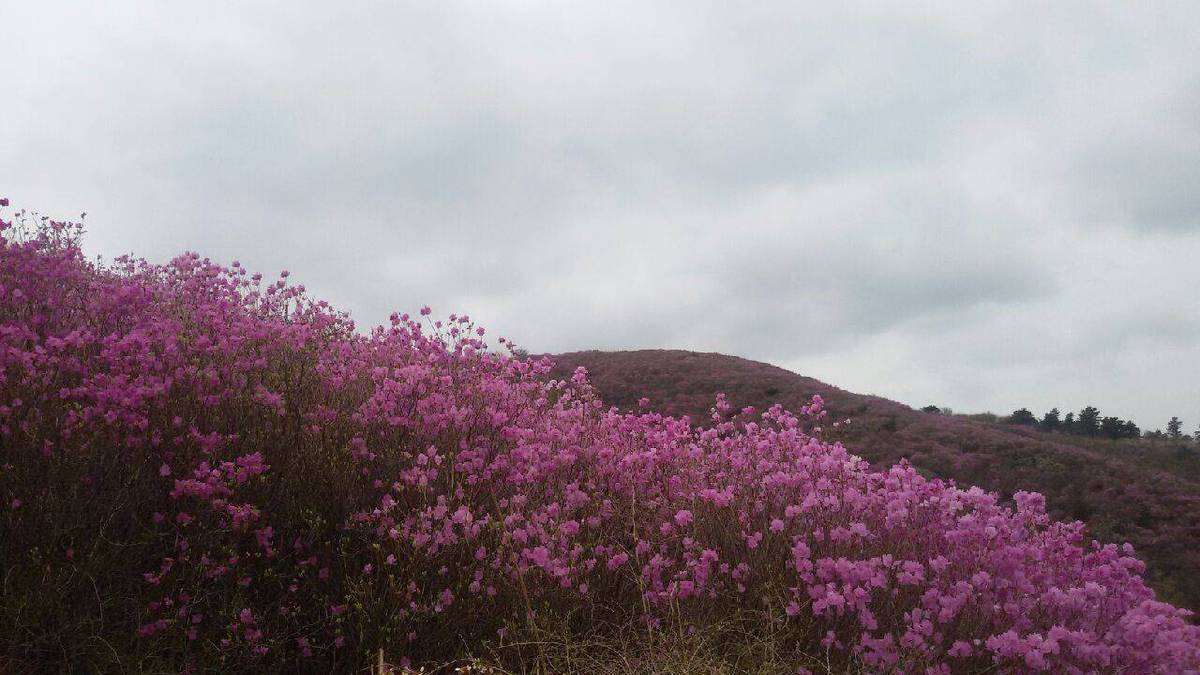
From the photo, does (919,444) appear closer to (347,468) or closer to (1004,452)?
(1004,452)

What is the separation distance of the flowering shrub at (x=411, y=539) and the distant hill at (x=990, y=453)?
24.5 ft

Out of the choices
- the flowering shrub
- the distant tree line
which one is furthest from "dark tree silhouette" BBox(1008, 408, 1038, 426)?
the flowering shrub

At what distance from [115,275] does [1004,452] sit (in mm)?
15543

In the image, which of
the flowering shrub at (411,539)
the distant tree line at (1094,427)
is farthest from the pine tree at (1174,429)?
the flowering shrub at (411,539)

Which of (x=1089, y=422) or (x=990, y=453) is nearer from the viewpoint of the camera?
(x=990, y=453)

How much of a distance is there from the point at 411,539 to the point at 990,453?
14514 mm

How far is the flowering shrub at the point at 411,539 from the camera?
4078mm

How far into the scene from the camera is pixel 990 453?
15805 mm

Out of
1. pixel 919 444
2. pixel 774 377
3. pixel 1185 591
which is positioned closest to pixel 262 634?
pixel 1185 591

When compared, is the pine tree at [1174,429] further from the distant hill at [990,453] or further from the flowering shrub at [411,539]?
the flowering shrub at [411,539]

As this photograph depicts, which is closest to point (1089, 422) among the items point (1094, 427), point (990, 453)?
point (1094, 427)

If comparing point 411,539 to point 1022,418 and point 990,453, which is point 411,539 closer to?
point 990,453

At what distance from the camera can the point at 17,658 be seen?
3.77 meters

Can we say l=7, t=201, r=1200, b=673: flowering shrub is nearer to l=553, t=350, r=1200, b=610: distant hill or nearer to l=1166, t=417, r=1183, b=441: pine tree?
l=553, t=350, r=1200, b=610: distant hill
